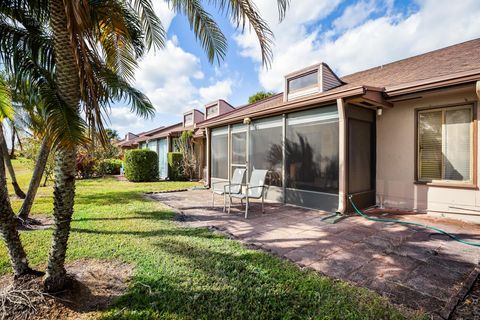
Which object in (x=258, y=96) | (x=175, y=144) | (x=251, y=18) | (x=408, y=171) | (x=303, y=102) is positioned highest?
(x=258, y=96)

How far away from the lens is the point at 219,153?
1127 centimetres

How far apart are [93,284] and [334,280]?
10.4 ft

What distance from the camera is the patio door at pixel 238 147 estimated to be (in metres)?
9.57

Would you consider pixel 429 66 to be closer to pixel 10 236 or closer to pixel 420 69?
pixel 420 69

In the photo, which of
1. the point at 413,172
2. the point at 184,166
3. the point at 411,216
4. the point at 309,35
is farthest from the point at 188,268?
the point at 184,166

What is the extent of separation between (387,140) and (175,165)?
12200 millimetres

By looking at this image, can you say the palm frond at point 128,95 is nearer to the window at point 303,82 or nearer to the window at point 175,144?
the window at point 303,82

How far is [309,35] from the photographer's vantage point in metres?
10.7

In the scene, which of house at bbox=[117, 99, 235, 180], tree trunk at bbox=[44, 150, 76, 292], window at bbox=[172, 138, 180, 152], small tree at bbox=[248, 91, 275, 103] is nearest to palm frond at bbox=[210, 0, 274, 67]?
tree trunk at bbox=[44, 150, 76, 292]

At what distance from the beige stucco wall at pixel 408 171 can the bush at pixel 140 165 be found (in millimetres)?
13083

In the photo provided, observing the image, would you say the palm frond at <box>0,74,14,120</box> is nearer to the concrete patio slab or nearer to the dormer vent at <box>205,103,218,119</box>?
the concrete patio slab

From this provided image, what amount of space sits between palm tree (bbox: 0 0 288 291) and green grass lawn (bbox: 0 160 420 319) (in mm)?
1144

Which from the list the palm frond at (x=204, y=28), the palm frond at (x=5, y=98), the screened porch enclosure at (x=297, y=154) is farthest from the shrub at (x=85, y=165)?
the palm frond at (x=204, y=28)

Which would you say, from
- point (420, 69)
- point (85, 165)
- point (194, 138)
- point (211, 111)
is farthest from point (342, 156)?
point (85, 165)
